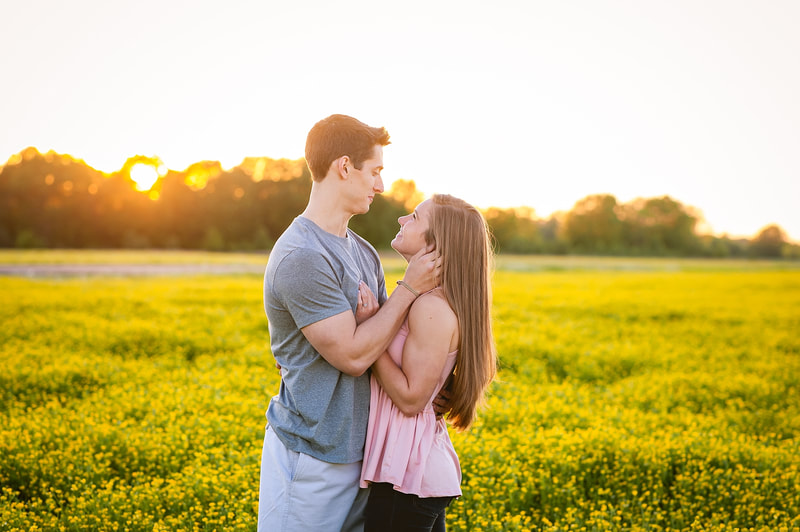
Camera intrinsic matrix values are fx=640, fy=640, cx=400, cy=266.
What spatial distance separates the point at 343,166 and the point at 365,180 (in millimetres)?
143

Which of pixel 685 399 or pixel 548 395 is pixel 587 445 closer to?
pixel 548 395

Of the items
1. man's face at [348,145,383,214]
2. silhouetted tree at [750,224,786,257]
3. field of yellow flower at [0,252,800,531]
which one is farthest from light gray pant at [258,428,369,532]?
silhouetted tree at [750,224,786,257]

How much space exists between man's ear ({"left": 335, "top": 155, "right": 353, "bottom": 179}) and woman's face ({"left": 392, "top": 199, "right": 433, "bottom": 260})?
0.37m

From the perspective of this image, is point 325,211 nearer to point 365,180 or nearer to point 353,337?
point 365,180

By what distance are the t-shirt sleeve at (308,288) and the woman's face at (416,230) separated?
0.50m

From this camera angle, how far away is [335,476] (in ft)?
10.6

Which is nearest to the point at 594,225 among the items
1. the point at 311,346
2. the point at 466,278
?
the point at 466,278

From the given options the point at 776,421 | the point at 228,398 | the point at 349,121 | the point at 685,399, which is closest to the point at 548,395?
the point at 685,399

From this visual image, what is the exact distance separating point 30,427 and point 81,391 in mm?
2036

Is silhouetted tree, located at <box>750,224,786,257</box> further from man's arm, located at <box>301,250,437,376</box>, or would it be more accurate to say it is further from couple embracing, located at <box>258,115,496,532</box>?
man's arm, located at <box>301,250,437,376</box>

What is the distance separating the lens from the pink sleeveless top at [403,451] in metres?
3.21

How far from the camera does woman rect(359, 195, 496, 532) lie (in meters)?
3.18

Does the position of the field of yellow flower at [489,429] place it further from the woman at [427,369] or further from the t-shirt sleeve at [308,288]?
the t-shirt sleeve at [308,288]

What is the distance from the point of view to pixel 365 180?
3.25m
